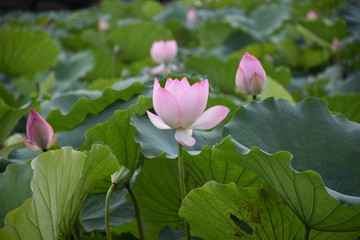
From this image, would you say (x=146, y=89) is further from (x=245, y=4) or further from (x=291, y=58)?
(x=245, y=4)

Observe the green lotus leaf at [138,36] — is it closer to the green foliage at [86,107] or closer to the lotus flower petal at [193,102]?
the green foliage at [86,107]

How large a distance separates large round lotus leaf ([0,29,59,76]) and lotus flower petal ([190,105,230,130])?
52.0 inches

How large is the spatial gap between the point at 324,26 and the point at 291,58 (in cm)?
42

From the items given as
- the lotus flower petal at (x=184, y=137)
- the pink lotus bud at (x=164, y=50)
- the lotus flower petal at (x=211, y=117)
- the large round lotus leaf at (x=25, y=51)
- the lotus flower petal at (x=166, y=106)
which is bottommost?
the large round lotus leaf at (x=25, y=51)

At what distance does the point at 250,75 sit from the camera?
100 cm

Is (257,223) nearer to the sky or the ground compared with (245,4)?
nearer to the sky

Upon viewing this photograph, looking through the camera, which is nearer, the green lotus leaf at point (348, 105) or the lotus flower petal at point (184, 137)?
the lotus flower petal at point (184, 137)

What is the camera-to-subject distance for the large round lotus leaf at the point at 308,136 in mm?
820

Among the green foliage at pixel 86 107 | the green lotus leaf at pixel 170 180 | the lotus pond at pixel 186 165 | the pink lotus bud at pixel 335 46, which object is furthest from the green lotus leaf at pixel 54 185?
the pink lotus bud at pixel 335 46

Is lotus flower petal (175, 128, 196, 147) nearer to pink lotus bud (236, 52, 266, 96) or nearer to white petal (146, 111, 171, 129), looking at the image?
white petal (146, 111, 171, 129)

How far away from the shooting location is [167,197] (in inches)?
39.2

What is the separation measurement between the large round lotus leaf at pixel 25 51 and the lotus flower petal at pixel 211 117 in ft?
4.34

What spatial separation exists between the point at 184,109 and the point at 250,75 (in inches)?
10.7

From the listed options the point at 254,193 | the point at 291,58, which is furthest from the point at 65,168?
the point at 291,58
